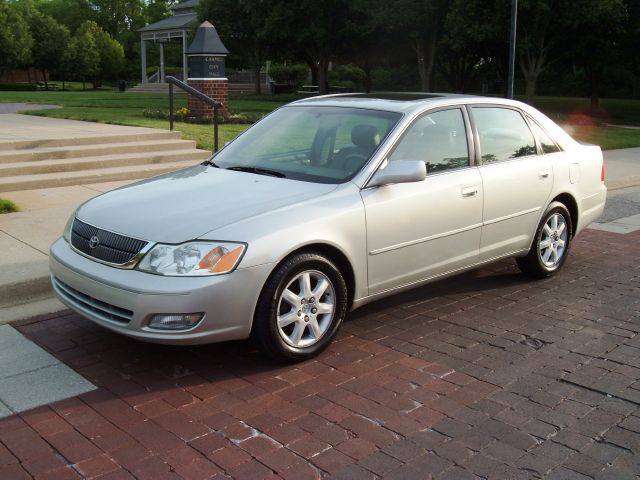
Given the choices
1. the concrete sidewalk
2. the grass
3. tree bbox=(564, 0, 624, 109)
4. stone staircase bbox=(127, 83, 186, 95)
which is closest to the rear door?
the concrete sidewalk

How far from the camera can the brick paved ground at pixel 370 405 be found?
332 cm

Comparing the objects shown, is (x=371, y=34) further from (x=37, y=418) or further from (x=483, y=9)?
(x=37, y=418)

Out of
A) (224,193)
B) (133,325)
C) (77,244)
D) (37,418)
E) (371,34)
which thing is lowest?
(37,418)

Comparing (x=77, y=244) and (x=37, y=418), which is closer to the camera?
(x=37, y=418)

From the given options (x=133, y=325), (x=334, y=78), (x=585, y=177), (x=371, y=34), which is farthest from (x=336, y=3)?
(x=133, y=325)

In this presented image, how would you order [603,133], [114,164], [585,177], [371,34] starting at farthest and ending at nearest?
[371,34], [603,133], [114,164], [585,177]

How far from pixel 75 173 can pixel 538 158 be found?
6.99 meters

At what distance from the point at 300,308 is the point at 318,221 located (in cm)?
55

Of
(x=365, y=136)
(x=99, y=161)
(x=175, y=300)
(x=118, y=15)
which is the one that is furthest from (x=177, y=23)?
(x=175, y=300)

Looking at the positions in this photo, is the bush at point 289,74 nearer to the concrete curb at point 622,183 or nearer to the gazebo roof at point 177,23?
the gazebo roof at point 177,23

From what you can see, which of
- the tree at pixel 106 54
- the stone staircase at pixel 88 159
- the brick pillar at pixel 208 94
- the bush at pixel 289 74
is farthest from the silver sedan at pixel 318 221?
the tree at pixel 106 54

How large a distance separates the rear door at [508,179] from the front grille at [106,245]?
2.77m

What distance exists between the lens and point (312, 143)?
539cm

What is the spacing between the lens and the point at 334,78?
56906 millimetres
